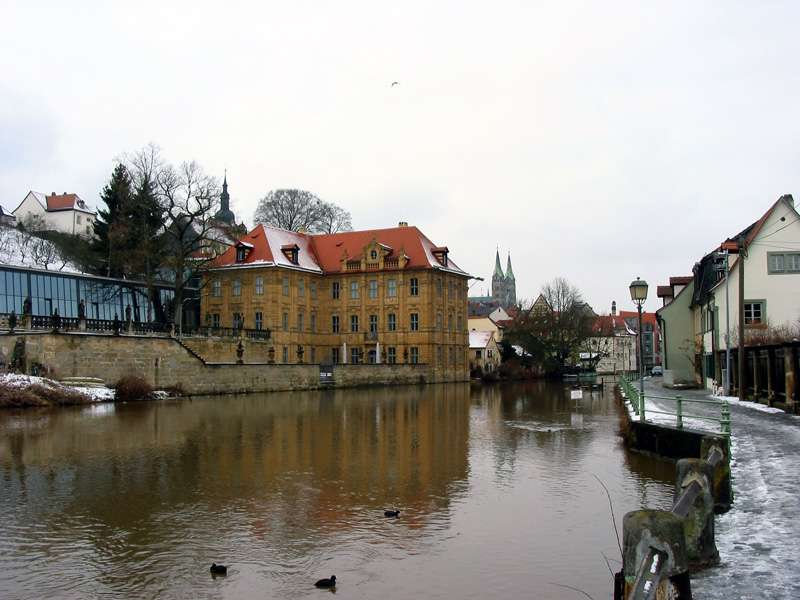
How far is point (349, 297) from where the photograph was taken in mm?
70438

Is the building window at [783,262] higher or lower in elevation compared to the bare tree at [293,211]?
lower

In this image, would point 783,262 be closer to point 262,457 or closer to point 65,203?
point 262,457

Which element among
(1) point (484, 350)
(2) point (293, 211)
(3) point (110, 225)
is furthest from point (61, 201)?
(1) point (484, 350)

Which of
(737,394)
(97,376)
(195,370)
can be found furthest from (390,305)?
(737,394)

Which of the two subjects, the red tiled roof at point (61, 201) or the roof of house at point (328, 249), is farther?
the red tiled roof at point (61, 201)

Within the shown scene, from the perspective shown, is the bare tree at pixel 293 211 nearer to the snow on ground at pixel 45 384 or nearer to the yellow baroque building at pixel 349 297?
the yellow baroque building at pixel 349 297

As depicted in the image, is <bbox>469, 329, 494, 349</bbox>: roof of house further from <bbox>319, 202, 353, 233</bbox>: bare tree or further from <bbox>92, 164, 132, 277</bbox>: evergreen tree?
<bbox>92, 164, 132, 277</bbox>: evergreen tree

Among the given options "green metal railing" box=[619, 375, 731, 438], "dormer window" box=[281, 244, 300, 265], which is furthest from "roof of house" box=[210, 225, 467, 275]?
"green metal railing" box=[619, 375, 731, 438]

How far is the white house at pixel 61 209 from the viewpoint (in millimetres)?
117188

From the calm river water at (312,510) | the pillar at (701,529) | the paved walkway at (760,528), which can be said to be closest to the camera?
the paved walkway at (760,528)

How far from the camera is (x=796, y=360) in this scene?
843 inches

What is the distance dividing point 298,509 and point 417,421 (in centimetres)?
1618

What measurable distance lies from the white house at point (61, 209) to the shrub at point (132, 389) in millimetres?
85354

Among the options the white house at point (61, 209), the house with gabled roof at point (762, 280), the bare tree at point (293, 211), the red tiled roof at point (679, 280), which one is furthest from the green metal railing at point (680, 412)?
the white house at point (61, 209)
